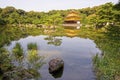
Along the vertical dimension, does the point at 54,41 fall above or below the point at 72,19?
above

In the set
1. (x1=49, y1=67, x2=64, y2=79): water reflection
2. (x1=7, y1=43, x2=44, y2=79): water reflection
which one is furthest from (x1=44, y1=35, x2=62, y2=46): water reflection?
(x1=49, y1=67, x2=64, y2=79): water reflection

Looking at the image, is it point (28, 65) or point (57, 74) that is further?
point (57, 74)

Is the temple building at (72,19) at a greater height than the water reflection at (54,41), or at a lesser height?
lesser

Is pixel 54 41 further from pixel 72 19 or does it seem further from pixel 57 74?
pixel 72 19

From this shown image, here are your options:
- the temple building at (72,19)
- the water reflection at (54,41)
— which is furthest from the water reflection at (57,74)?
the temple building at (72,19)

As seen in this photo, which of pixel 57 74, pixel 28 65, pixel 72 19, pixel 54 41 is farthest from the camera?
pixel 72 19

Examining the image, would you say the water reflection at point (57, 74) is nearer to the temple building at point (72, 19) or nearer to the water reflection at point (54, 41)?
the water reflection at point (54, 41)

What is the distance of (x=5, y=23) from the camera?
69.6 meters

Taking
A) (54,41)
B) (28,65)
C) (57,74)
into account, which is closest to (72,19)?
(54,41)

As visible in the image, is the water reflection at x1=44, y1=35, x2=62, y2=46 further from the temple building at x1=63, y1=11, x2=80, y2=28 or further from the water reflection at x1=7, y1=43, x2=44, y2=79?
the temple building at x1=63, y1=11, x2=80, y2=28

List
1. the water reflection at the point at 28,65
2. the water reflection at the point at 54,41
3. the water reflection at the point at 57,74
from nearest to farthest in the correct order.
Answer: the water reflection at the point at 28,65 < the water reflection at the point at 57,74 < the water reflection at the point at 54,41

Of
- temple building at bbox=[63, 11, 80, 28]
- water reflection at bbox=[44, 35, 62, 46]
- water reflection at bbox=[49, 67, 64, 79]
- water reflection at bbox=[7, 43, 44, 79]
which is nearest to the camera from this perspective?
water reflection at bbox=[7, 43, 44, 79]

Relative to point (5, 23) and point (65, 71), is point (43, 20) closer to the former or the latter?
point (5, 23)

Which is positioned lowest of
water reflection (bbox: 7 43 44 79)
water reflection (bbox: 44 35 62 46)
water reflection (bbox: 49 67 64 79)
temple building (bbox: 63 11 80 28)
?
temple building (bbox: 63 11 80 28)
